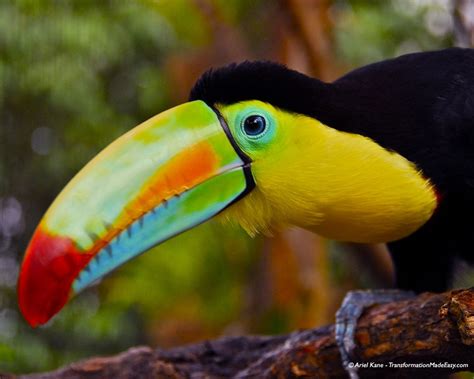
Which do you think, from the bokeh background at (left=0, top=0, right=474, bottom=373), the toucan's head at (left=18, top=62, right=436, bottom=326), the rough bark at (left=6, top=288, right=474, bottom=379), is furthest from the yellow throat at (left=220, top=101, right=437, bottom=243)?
the bokeh background at (left=0, top=0, right=474, bottom=373)

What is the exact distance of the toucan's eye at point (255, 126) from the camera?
140cm

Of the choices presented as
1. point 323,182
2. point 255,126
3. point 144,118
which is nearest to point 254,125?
point 255,126

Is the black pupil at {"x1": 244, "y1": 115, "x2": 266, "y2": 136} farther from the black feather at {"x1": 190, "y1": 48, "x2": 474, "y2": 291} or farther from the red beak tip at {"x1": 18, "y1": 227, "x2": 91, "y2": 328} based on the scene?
the red beak tip at {"x1": 18, "y1": 227, "x2": 91, "y2": 328}

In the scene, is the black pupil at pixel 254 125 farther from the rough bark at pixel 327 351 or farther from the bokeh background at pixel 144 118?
the bokeh background at pixel 144 118

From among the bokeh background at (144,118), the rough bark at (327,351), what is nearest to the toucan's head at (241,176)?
the rough bark at (327,351)

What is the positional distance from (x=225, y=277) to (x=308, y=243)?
1047mm

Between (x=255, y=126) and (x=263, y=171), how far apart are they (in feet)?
0.29

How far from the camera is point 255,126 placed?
1405mm

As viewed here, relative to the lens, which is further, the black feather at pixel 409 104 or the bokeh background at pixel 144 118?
the bokeh background at pixel 144 118

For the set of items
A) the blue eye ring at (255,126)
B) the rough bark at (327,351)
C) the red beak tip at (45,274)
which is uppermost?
the blue eye ring at (255,126)

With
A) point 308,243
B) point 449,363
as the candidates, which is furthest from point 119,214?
point 308,243

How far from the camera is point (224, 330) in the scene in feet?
11.8

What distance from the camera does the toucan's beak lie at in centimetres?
126

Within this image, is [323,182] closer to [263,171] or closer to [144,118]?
[263,171]
